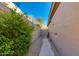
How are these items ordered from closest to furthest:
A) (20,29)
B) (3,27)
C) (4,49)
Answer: (4,49)
(3,27)
(20,29)

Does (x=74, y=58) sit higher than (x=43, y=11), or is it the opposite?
(x=43, y=11)

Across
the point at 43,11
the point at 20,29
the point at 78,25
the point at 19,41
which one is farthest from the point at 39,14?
the point at 78,25

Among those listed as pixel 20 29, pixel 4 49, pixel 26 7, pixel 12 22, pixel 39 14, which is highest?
pixel 26 7

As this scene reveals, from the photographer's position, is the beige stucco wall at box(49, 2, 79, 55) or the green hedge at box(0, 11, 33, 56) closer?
the green hedge at box(0, 11, 33, 56)

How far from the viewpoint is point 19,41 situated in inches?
113

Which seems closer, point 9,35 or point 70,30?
point 9,35

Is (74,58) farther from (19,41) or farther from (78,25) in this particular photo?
(19,41)

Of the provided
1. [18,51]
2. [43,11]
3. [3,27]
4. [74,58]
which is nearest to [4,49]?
[3,27]

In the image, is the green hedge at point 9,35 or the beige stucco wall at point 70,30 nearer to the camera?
the green hedge at point 9,35

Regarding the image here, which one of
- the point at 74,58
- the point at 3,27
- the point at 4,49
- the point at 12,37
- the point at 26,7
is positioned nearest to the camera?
the point at 74,58

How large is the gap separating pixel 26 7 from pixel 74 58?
2194 millimetres

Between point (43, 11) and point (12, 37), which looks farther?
point (43, 11)

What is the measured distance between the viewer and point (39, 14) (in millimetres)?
3447

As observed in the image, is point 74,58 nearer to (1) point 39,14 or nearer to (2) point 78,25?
(2) point 78,25
